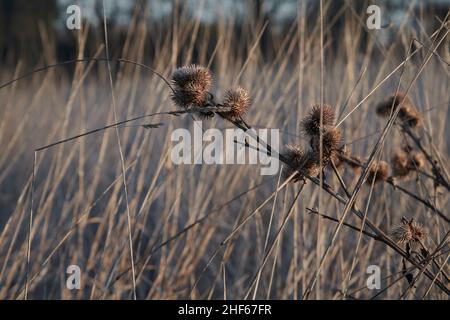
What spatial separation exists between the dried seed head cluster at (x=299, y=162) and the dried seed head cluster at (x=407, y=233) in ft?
0.58

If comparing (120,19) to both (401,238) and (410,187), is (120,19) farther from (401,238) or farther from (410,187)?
(401,238)

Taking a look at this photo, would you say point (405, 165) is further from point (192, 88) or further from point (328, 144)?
point (192, 88)

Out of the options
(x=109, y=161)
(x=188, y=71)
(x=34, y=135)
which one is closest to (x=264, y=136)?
(x=188, y=71)

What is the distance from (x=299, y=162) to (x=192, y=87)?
0.73 ft

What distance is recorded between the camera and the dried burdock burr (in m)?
0.99

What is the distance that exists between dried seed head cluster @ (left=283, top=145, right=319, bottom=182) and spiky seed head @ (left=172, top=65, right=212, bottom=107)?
0.18 metres

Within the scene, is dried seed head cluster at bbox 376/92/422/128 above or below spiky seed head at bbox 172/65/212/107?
above

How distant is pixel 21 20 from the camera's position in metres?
15.3

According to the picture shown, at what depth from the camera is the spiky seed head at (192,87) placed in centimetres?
99

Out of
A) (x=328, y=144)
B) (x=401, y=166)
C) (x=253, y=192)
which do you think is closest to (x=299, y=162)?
(x=328, y=144)

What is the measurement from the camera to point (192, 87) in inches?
38.8

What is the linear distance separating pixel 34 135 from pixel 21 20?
1221cm

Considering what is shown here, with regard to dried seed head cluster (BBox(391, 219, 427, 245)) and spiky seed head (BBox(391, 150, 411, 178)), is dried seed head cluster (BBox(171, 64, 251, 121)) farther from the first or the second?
spiky seed head (BBox(391, 150, 411, 178))

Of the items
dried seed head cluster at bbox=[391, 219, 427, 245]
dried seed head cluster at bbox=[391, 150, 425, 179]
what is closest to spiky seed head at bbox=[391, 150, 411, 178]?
dried seed head cluster at bbox=[391, 150, 425, 179]
